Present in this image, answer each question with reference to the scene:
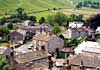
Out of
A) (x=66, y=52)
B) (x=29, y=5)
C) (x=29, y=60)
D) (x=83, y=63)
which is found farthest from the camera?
(x=29, y=5)

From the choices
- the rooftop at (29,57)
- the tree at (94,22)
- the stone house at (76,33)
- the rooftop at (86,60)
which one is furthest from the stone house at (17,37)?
the rooftop at (86,60)

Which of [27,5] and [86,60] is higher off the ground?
[27,5]

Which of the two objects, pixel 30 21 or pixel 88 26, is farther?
pixel 30 21

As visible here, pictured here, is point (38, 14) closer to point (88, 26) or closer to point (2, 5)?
point (2, 5)

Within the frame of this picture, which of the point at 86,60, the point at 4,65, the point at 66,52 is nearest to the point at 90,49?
the point at 66,52

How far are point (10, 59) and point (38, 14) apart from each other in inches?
2928

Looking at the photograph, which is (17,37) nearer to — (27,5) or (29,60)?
(29,60)

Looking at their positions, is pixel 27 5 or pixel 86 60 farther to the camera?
pixel 27 5

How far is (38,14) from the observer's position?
388 feet

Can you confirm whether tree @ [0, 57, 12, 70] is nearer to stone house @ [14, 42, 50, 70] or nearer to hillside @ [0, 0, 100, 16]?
stone house @ [14, 42, 50, 70]

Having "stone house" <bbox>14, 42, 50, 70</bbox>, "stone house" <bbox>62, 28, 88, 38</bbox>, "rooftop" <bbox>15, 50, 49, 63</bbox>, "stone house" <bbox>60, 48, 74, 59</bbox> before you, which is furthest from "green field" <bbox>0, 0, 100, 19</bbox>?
"stone house" <bbox>14, 42, 50, 70</bbox>

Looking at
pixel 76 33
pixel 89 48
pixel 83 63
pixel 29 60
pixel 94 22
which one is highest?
pixel 94 22

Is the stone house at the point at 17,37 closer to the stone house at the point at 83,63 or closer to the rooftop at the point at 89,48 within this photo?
the rooftop at the point at 89,48

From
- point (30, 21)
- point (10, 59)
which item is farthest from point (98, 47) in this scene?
point (30, 21)
